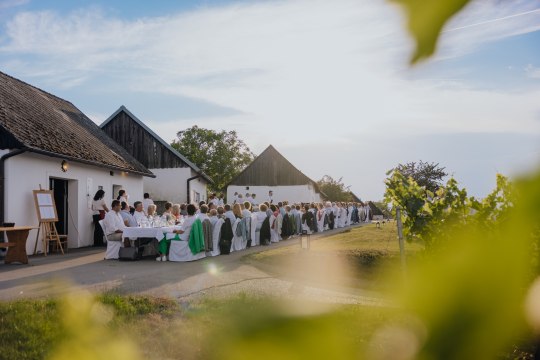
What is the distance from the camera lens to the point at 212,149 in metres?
65.1

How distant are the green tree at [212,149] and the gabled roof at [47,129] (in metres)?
40.0

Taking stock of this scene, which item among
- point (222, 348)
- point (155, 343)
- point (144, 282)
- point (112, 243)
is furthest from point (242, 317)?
point (112, 243)

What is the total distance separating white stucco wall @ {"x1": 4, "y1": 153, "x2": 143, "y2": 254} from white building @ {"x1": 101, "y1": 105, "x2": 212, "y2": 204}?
21.2 ft

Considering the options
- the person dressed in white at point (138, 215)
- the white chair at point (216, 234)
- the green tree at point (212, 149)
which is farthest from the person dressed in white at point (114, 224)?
the green tree at point (212, 149)

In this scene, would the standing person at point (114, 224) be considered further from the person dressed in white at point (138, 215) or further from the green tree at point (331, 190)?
the green tree at point (331, 190)

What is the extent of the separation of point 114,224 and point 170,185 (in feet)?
51.7

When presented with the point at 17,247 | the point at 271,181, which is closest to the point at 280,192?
the point at 271,181

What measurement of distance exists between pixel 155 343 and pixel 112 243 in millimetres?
9351

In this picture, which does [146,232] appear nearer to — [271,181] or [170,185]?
[170,185]

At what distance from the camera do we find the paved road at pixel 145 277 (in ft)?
28.2

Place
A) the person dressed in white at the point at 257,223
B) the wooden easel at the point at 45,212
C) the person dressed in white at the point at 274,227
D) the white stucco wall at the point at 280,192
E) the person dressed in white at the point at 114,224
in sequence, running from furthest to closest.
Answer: the white stucco wall at the point at 280,192 < the person dressed in white at the point at 274,227 < the person dressed in white at the point at 257,223 < the wooden easel at the point at 45,212 < the person dressed in white at the point at 114,224

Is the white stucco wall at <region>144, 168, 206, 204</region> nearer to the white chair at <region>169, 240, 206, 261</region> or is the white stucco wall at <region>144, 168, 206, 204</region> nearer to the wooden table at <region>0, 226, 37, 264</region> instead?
the white chair at <region>169, 240, 206, 261</region>

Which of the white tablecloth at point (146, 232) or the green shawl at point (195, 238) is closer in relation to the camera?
the green shawl at point (195, 238)

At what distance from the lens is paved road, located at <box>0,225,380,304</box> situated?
859 centimetres
